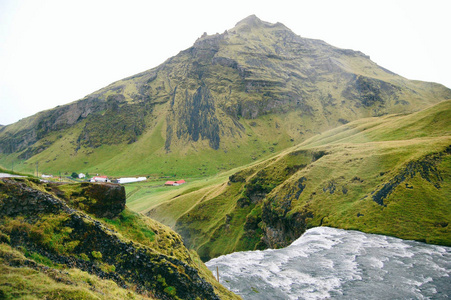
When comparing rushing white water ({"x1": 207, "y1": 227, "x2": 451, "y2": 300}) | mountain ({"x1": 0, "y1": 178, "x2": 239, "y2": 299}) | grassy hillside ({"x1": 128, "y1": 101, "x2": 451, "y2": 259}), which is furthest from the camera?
grassy hillside ({"x1": 128, "y1": 101, "x2": 451, "y2": 259})

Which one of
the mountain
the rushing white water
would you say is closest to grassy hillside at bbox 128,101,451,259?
the rushing white water

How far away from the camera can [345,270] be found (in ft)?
106

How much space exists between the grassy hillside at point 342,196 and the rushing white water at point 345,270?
Answer: 14.3 ft

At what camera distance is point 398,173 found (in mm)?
47094

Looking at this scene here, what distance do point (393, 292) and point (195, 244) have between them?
195ft

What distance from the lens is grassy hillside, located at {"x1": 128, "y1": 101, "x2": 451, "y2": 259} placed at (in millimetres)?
41344

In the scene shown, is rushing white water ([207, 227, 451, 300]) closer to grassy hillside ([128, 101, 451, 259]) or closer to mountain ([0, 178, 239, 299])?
grassy hillside ([128, 101, 451, 259])

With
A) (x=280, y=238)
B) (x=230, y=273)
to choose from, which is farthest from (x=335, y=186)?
(x=230, y=273)

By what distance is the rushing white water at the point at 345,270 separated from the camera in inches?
1089

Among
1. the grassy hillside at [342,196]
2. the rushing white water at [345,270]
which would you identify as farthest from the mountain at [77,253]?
the grassy hillside at [342,196]

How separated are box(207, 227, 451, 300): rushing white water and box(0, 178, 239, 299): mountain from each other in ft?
31.5

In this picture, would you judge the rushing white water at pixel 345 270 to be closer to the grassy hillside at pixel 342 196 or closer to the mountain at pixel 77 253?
the grassy hillside at pixel 342 196

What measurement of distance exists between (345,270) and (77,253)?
31.9 m

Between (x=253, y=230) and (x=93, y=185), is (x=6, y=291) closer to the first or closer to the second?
(x=93, y=185)
